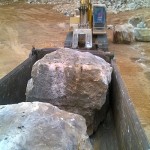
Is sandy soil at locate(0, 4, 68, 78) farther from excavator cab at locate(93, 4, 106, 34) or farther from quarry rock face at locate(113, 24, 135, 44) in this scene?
quarry rock face at locate(113, 24, 135, 44)

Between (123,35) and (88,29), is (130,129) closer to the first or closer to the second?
(88,29)

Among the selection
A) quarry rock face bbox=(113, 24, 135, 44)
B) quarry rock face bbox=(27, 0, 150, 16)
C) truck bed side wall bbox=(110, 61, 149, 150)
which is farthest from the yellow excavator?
quarry rock face bbox=(27, 0, 150, 16)

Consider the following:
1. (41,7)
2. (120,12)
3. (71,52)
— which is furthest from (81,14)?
(41,7)

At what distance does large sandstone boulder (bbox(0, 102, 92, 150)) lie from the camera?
211 centimetres

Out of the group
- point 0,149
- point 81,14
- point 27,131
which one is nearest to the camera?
point 0,149

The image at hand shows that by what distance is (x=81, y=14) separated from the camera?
25.7ft

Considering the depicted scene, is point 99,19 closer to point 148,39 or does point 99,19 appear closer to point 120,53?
point 120,53

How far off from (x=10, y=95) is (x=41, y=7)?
48.7ft

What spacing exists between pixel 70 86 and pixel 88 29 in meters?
4.35

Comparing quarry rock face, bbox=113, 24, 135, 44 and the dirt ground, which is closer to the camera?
the dirt ground

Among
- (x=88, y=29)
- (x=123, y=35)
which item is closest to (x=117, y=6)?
(x=123, y=35)

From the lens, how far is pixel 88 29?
7711 millimetres

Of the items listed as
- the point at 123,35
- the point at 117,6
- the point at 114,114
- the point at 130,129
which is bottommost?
the point at 114,114

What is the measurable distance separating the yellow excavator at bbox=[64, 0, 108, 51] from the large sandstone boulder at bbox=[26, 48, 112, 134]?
381 centimetres
